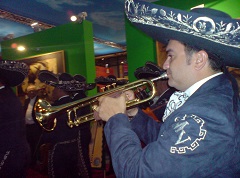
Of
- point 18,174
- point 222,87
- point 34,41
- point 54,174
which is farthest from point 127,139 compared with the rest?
point 34,41

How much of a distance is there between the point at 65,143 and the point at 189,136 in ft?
9.09

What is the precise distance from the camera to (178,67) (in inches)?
52.1

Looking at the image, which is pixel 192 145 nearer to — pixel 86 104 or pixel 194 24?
pixel 194 24

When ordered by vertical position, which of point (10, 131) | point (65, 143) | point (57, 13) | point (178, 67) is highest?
point (57, 13)

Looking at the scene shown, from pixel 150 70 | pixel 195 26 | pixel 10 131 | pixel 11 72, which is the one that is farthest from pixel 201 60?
pixel 150 70

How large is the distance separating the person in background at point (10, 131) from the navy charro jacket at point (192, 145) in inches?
65.8

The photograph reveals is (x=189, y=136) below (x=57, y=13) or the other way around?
below

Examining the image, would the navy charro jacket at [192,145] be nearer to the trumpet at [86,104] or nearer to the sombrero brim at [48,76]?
the trumpet at [86,104]

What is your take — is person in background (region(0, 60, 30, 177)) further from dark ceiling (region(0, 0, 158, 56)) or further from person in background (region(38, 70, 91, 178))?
dark ceiling (region(0, 0, 158, 56))

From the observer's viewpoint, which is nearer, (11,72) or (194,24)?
(194,24)

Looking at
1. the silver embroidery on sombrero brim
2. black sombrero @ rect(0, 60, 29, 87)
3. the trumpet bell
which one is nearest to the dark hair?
the silver embroidery on sombrero brim

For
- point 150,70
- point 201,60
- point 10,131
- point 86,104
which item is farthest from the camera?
point 150,70

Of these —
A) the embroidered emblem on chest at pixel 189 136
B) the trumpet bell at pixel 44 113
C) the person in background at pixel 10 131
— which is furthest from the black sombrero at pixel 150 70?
the embroidered emblem on chest at pixel 189 136

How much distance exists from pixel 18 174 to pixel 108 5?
502 centimetres
